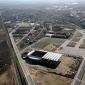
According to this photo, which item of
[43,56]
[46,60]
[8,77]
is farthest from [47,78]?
[43,56]

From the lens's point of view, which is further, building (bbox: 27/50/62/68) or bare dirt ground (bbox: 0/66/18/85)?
building (bbox: 27/50/62/68)

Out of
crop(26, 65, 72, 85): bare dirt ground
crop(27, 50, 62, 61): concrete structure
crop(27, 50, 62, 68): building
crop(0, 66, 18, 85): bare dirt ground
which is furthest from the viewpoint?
crop(27, 50, 62, 61): concrete structure

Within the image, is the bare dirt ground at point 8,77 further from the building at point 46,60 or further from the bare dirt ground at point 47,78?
the building at point 46,60

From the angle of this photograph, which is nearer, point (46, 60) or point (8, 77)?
point (8, 77)

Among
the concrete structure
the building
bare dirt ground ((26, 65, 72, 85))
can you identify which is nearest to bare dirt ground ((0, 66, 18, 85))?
bare dirt ground ((26, 65, 72, 85))

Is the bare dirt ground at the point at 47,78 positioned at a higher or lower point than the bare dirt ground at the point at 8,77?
lower

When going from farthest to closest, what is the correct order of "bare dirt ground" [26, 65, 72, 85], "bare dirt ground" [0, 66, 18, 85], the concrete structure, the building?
the concrete structure → the building → "bare dirt ground" [26, 65, 72, 85] → "bare dirt ground" [0, 66, 18, 85]

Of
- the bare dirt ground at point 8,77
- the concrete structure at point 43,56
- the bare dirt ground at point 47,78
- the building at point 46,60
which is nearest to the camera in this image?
the bare dirt ground at point 8,77

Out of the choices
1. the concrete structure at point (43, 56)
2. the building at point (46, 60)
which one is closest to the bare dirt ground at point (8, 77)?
the building at point (46, 60)

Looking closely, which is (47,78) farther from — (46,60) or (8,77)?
(8,77)

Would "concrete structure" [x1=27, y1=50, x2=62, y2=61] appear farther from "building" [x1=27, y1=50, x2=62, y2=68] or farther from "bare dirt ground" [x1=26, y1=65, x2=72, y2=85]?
"bare dirt ground" [x1=26, y1=65, x2=72, y2=85]

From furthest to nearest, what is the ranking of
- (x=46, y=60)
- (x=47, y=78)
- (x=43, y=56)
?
(x=43, y=56) < (x=46, y=60) < (x=47, y=78)
